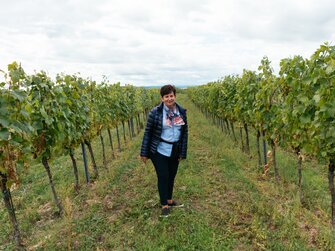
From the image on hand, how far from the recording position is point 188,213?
4996 mm

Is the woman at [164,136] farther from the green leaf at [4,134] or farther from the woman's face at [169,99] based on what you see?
the green leaf at [4,134]

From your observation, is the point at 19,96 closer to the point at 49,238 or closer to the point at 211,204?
the point at 49,238

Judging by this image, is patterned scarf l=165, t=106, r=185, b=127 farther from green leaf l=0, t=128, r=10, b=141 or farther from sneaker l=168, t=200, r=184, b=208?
green leaf l=0, t=128, r=10, b=141

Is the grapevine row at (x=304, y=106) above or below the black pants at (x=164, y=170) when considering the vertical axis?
above

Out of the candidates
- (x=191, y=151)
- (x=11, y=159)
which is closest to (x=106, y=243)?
(x=11, y=159)

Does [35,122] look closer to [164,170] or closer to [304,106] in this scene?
[164,170]

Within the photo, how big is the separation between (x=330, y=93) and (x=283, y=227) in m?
2.14

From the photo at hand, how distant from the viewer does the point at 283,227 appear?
438 cm

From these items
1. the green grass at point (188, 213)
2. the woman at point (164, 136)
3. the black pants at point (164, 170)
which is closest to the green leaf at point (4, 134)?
the green grass at point (188, 213)

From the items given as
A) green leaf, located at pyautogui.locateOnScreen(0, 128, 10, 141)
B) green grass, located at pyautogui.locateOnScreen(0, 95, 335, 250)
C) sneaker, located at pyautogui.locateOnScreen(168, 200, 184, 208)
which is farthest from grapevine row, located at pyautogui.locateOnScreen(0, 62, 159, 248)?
sneaker, located at pyautogui.locateOnScreen(168, 200, 184, 208)

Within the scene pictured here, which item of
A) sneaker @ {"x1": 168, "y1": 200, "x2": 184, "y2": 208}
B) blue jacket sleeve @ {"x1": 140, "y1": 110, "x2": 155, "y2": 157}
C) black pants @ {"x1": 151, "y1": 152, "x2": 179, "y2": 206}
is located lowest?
sneaker @ {"x1": 168, "y1": 200, "x2": 184, "y2": 208}

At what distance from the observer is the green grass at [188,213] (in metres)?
4.18

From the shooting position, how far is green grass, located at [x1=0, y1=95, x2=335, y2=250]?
4.18 m

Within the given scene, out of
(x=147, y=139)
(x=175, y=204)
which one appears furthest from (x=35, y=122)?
(x=175, y=204)
